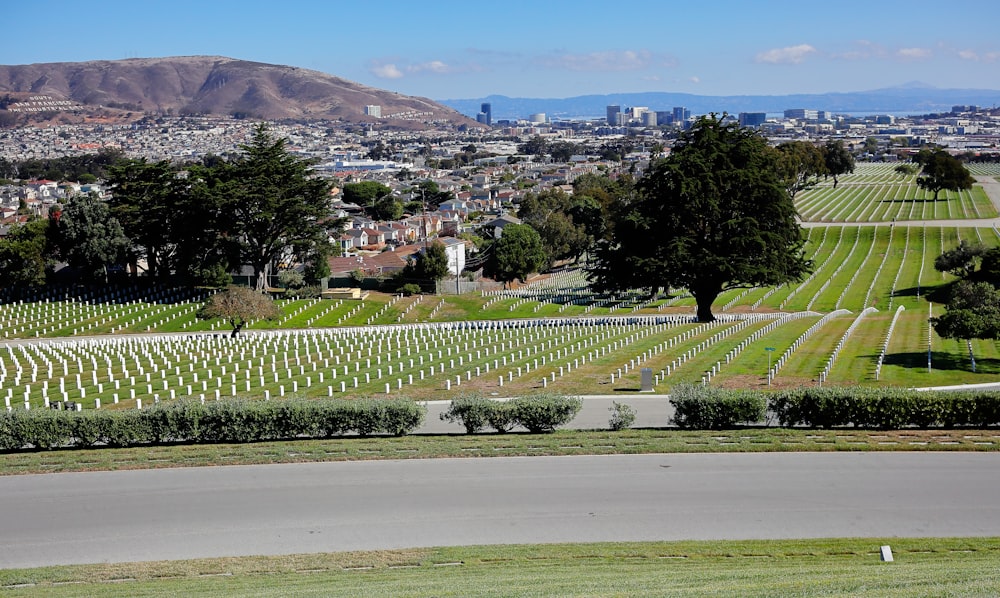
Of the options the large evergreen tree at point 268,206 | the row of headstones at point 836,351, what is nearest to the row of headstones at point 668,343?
the row of headstones at point 836,351

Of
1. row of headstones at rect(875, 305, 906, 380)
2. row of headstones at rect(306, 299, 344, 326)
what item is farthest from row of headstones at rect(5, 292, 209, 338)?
row of headstones at rect(875, 305, 906, 380)

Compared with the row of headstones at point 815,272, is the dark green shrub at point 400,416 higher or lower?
higher

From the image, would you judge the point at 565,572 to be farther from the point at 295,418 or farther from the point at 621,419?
the point at 295,418

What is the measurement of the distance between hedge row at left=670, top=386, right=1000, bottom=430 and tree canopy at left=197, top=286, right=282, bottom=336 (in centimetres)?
2843

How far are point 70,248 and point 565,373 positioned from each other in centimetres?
4208

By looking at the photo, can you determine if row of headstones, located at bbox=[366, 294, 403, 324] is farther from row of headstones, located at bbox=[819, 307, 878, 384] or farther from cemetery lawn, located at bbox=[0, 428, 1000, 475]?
cemetery lawn, located at bbox=[0, 428, 1000, 475]

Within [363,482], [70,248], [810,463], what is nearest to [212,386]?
[363,482]

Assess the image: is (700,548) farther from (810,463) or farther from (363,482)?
(363,482)

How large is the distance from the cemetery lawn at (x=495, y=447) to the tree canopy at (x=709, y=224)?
25727 mm

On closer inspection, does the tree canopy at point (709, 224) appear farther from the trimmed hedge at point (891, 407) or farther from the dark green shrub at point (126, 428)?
the dark green shrub at point (126, 428)

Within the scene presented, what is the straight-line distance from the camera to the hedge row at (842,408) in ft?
75.3

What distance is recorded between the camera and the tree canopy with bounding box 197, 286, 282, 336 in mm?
46281

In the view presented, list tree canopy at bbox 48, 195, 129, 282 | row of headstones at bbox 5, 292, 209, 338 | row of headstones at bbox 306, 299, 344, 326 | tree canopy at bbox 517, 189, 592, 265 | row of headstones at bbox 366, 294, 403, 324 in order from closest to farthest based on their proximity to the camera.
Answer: row of headstones at bbox 5, 292, 209, 338 < row of headstones at bbox 306, 299, 344, 326 < row of headstones at bbox 366, 294, 403, 324 < tree canopy at bbox 48, 195, 129, 282 < tree canopy at bbox 517, 189, 592, 265

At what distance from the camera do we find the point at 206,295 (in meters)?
59.1
